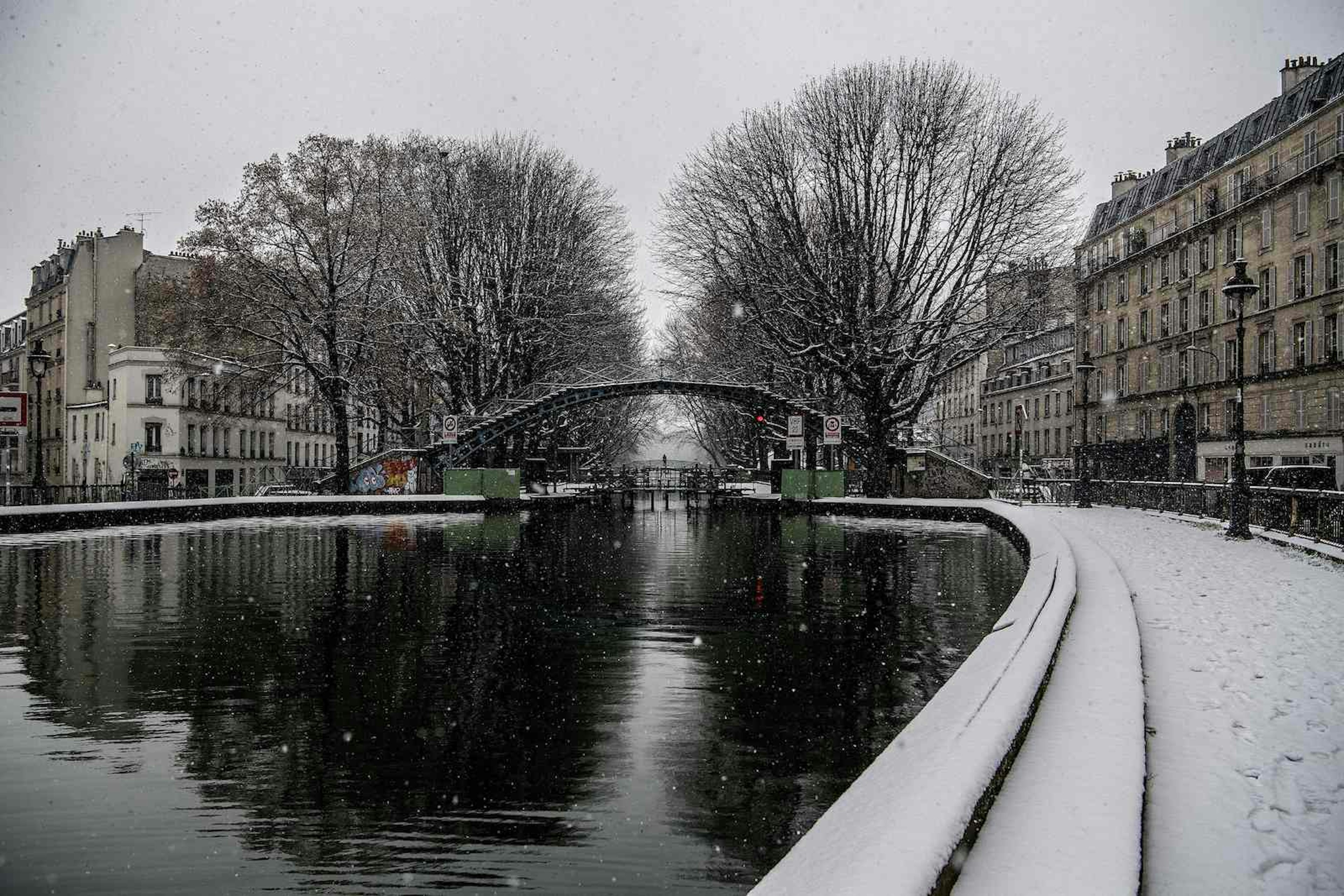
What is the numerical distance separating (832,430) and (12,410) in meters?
23.8

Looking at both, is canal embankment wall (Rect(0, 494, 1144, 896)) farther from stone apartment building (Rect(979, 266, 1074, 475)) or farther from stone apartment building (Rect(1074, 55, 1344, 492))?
stone apartment building (Rect(979, 266, 1074, 475))

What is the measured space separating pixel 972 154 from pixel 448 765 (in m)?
33.2

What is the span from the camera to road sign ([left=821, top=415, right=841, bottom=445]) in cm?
3600

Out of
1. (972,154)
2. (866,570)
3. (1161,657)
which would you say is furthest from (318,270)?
(1161,657)

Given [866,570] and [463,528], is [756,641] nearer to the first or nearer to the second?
[866,570]

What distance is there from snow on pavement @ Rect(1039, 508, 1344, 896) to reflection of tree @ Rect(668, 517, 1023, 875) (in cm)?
146

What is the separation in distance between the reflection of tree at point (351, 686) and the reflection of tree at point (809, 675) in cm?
74

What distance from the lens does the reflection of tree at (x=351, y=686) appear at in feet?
16.5

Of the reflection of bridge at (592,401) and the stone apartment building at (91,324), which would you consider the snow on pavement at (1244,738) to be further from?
the stone apartment building at (91,324)

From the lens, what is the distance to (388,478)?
42.8 m

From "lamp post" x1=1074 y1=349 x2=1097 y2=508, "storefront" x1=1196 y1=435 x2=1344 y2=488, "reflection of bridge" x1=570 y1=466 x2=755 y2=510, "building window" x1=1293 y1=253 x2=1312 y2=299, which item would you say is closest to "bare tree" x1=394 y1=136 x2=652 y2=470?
"reflection of bridge" x1=570 y1=466 x2=755 y2=510

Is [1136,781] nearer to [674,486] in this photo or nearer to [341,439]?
[341,439]

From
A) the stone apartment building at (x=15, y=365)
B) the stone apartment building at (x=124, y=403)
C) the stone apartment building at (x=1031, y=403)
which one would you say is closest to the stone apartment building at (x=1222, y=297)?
the stone apartment building at (x=1031, y=403)

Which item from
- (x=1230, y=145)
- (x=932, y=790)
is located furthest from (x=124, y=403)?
(x=932, y=790)
